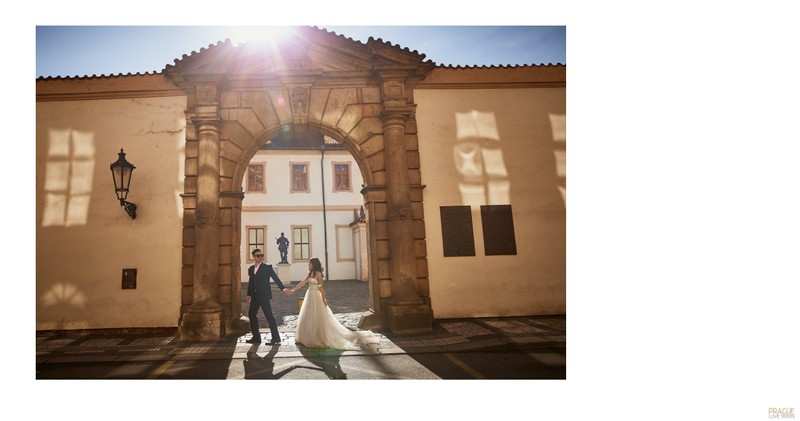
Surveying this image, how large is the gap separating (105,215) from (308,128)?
415 centimetres

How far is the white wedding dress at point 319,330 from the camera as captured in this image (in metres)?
5.67

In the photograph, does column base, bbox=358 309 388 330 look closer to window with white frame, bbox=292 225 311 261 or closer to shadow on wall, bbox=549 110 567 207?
shadow on wall, bbox=549 110 567 207

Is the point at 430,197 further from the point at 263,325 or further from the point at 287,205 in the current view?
the point at 287,205

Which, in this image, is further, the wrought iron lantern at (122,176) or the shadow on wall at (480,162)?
the shadow on wall at (480,162)

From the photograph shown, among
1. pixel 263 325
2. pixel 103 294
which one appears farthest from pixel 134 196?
pixel 263 325

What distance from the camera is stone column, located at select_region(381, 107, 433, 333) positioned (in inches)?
261

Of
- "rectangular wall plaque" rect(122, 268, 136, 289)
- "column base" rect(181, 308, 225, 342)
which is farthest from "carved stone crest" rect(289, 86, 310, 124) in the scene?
"rectangular wall plaque" rect(122, 268, 136, 289)

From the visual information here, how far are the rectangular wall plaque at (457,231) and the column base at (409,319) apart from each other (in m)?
1.33

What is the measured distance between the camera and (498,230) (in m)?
7.51

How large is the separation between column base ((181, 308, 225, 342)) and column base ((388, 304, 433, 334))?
295cm

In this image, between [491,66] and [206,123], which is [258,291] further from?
[491,66]

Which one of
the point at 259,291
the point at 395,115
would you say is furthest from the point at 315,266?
the point at 395,115

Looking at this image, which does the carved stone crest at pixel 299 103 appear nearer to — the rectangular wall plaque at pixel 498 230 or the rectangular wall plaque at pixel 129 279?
the rectangular wall plaque at pixel 498 230

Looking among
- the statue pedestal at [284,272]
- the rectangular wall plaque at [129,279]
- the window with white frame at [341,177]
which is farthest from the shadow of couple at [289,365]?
the window with white frame at [341,177]
